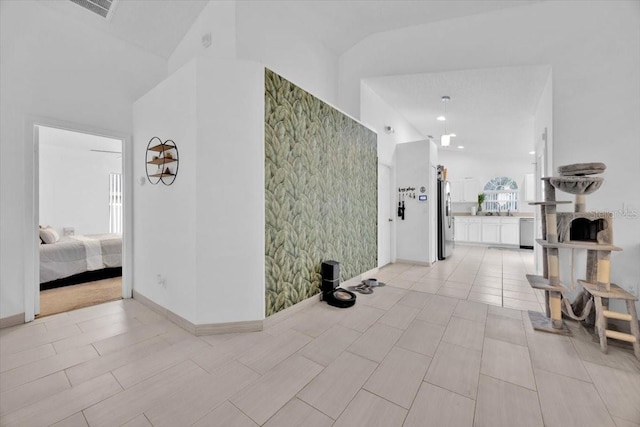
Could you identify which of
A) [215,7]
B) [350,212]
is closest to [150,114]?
[215,7]

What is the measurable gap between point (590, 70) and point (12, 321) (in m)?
6.53

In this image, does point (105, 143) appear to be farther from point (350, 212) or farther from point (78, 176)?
point (350, 212)

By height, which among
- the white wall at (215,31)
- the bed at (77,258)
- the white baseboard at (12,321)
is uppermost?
the white wall at (215,31)

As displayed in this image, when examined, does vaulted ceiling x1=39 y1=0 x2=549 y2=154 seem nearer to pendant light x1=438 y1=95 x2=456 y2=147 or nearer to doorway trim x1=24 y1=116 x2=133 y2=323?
pendant light x1=438 y1=95 x2=456 y2=147

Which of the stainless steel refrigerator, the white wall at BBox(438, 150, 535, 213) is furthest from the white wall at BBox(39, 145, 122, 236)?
the white wall at BBox(438, 150, 535, 213)

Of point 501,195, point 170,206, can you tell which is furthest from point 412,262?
point 501,195

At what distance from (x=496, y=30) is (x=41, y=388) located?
18.8 ft

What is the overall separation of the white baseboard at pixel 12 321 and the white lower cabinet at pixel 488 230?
9.31 m

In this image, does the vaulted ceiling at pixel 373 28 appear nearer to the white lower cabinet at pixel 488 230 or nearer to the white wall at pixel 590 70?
the white wall at pixel 590 70

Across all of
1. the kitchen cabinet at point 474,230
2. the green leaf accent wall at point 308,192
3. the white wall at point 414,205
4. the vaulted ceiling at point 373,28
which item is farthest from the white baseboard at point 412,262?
the kitchen cabinet at point 474,230

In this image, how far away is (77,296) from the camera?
3.55 metres

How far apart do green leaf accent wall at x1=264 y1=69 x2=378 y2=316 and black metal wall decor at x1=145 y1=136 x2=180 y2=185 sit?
3.12 ft

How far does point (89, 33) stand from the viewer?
123 inches

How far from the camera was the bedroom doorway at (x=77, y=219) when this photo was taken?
3.46 metres
